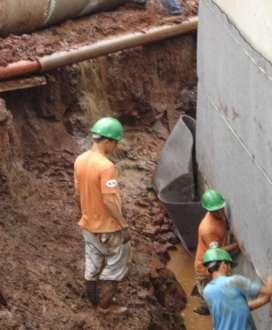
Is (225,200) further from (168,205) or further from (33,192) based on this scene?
(33,192)

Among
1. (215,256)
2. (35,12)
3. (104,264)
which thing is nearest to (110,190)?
(104,264)

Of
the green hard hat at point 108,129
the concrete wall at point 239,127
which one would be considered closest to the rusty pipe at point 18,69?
the concrete wall at point 239,127

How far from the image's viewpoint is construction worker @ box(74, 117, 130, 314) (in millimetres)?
7723

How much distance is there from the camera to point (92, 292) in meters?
8.46

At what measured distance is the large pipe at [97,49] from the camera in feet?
35.6

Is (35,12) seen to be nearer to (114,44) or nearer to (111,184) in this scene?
(114,44)

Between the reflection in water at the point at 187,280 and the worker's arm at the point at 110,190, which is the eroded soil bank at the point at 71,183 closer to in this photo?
the reflection in water at the point at 187,280

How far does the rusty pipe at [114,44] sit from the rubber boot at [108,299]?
366cm

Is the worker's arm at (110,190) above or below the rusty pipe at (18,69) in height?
above

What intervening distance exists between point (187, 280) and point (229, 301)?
326 centimetres

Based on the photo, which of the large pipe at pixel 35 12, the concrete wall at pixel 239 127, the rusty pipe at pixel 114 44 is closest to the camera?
the concrete wall at pixel 239 127

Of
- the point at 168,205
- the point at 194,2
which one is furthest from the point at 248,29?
the point at 194,2

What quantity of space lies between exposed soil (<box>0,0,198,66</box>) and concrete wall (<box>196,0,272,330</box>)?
2.22 meters

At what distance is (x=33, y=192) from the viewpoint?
33.5 feet
